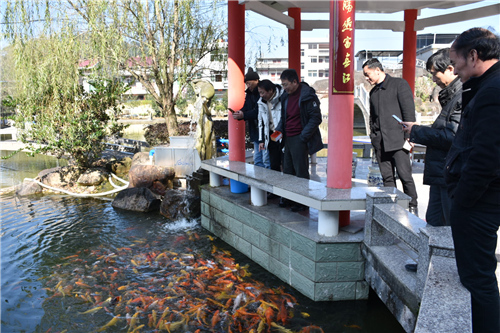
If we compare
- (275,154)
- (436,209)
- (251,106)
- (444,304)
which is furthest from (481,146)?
(251,106)

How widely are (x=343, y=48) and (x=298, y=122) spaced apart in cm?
121

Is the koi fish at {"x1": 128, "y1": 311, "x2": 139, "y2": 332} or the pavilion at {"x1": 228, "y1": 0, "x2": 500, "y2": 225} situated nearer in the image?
the koi fish at {"x1": 128, "y1": 311, "x2": 139, "y2": 332}

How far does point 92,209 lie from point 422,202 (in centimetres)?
737

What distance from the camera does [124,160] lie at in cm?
1308

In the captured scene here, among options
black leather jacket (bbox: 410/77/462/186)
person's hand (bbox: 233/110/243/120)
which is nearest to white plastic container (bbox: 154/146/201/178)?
person's hand (bbox: 233/110/243/120)

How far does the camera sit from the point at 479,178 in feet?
7.49

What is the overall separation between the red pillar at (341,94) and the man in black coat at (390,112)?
0.39 meters

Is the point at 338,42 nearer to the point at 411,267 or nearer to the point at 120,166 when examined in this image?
the point at 411,267

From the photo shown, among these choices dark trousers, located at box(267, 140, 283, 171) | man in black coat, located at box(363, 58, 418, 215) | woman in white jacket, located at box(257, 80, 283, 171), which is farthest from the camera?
dark trousers, located at box(267, 140, 283, 171)

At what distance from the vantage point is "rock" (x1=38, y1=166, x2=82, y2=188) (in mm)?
11672

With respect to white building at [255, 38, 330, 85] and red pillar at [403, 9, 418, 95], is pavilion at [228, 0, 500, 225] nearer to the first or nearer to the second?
red pillar at [403, 9, 418, 95]

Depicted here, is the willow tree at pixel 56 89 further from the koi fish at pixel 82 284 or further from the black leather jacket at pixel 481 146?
the black leather jacket at pixel 481 146

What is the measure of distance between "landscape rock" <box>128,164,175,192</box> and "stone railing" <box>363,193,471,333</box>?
24.3ft

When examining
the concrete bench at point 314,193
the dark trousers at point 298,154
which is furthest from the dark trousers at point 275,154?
the dark trousers at point 298,154
